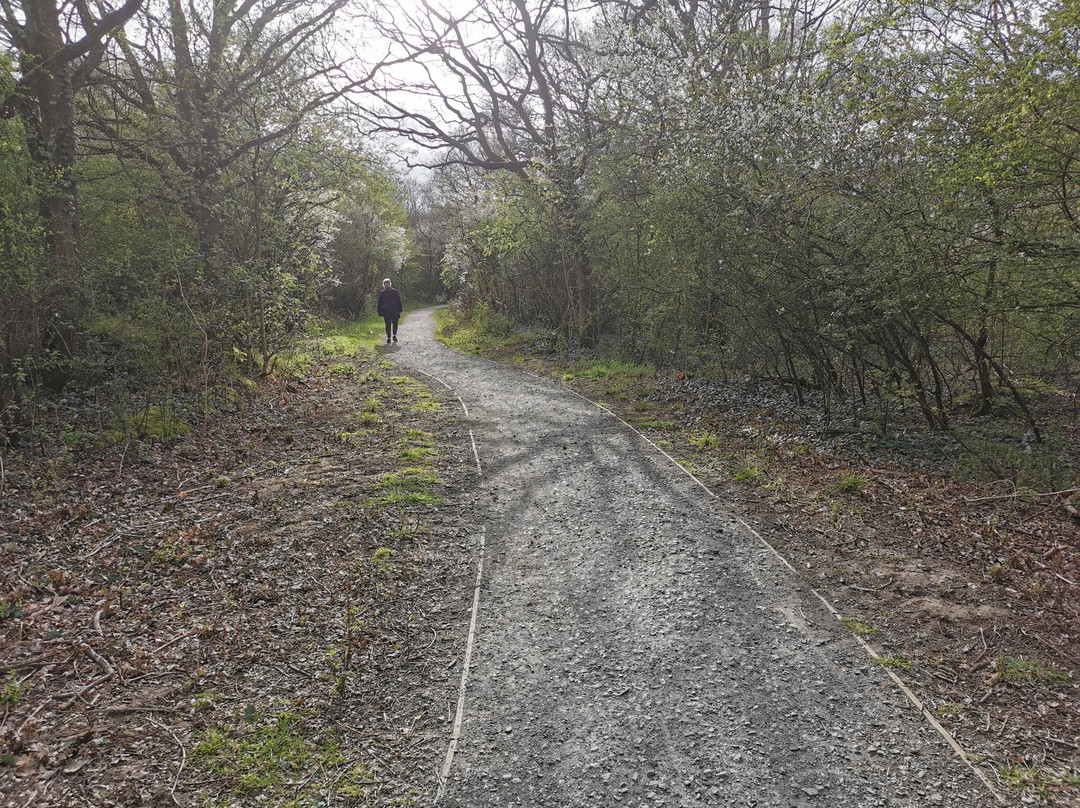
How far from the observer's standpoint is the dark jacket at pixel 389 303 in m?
17.4

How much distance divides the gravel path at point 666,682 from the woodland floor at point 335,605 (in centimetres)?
28

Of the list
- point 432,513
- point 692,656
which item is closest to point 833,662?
point 692,656

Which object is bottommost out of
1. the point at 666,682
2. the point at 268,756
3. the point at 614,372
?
the point at 268,756

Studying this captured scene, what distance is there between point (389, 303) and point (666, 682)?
1562cm

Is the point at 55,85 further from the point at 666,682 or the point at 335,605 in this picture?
the point at 666,682

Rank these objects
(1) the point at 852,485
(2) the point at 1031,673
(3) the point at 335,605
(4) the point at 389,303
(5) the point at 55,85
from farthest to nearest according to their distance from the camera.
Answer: (4) the point at 389,303, (5) the point at 55,85, (1) the point at 852,485, (3) the point at 335,605, (2) the point at 1031,673

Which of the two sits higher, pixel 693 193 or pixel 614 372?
pixel 693 193

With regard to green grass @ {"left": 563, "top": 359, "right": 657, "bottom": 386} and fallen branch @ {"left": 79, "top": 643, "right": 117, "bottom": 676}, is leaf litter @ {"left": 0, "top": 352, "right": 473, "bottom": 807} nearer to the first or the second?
fallen branch @ {"left": 79, "top": 643, "right": 117, "bottom": 676}

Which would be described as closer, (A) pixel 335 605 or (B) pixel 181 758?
(B) pixel 181 758

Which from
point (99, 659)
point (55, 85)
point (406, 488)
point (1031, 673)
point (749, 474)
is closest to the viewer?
point (1031, 673)

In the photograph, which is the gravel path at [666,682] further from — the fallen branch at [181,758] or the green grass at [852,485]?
the green grass at [852,485]

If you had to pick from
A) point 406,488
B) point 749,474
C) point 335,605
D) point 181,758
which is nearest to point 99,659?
point 181,758

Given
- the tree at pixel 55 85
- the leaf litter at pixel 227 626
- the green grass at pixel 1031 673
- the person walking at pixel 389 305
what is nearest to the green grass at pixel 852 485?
the green grass at pixel 1031 673

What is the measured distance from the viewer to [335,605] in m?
4.61
